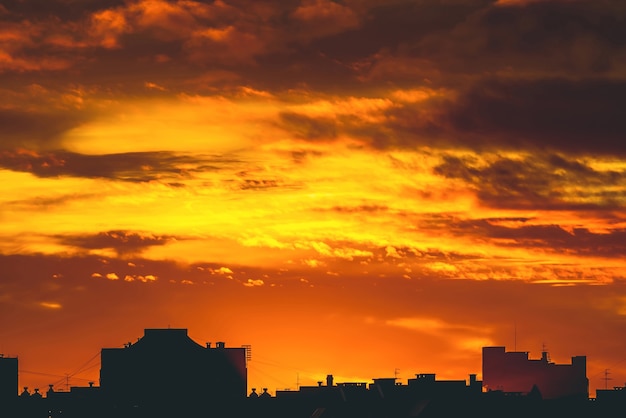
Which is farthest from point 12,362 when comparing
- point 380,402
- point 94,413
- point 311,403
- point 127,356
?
point 380,402

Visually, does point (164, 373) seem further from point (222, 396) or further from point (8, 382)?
point (8, 382)

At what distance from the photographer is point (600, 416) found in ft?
473

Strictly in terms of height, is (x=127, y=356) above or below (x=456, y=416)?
above

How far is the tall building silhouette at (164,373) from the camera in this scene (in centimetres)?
17075

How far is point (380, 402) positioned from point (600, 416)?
23.3 meters

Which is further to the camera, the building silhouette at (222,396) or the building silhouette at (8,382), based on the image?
the building silhouette at (8,382)

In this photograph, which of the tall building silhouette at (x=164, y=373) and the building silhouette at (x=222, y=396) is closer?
the building silhouette at (x=222, y=396)

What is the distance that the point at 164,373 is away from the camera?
17212 centimetres

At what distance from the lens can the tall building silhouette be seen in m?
171

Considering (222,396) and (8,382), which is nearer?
(222,396)

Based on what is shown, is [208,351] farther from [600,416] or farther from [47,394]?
[600,416]

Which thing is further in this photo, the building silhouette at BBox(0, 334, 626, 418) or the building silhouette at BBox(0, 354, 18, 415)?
the building silhouette at BBox(0, 354, 18, 415)

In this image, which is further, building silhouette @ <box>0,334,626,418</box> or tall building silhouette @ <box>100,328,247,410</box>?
tall building silhouette @ <box>100,328,247,410</box>

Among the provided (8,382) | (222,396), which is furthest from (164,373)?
(8,382)
